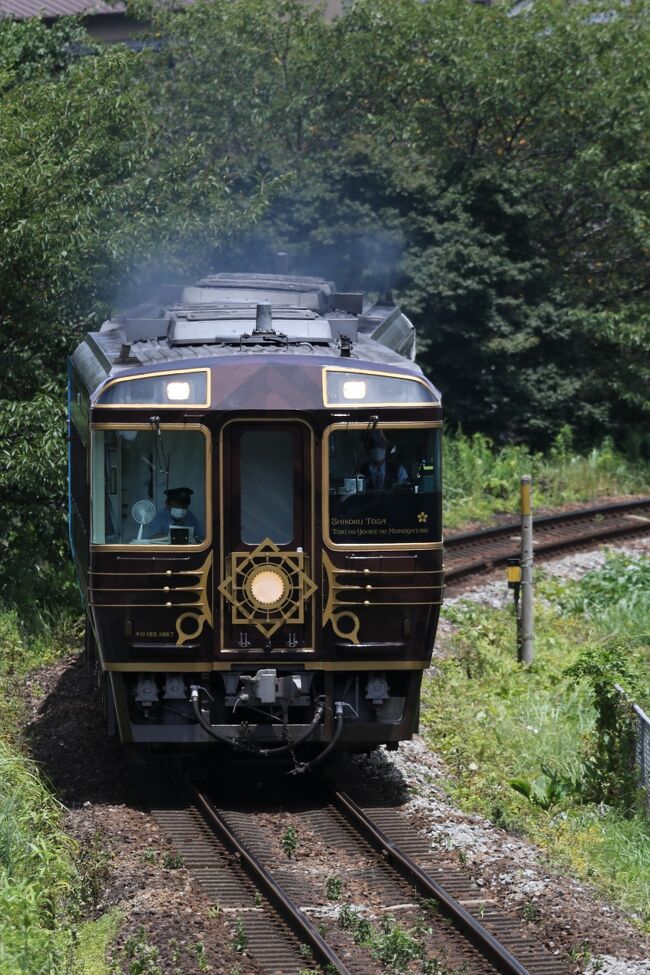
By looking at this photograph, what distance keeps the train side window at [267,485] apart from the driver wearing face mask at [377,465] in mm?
507

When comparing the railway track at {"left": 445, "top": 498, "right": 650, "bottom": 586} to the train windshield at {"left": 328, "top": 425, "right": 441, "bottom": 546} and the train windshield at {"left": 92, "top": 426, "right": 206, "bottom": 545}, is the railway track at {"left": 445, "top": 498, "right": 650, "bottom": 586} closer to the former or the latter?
the train windshield at {"left": 328, "top": 425, "right": 441, "bottom": 546}

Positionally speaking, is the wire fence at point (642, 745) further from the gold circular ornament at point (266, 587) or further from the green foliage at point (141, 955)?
the green foliage at point (141, 955)

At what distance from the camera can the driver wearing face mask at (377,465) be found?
959 cm

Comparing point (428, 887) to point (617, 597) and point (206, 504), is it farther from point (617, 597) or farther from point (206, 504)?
point (617, 597)

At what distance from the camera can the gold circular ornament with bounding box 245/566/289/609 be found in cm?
951

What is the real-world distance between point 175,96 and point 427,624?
696 inches

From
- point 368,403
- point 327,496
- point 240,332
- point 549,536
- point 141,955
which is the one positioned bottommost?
point 141,955

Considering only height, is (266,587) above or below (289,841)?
above

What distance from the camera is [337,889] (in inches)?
324

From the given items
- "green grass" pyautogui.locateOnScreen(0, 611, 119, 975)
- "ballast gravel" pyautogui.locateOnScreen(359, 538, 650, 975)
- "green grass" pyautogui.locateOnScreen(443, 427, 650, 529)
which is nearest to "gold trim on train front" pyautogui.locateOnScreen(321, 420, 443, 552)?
"ballast gravel" pyautogui.locateOnScreen(359, 538, 650, 975)

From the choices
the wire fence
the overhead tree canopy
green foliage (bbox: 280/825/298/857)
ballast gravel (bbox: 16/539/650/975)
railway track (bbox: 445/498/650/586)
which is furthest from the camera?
the overhead tree canopy

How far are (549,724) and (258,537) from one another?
3639 mm

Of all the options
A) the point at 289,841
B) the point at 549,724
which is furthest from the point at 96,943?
the point at 549,724

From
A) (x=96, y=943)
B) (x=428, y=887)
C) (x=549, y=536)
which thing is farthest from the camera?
(x=549, y=536)
